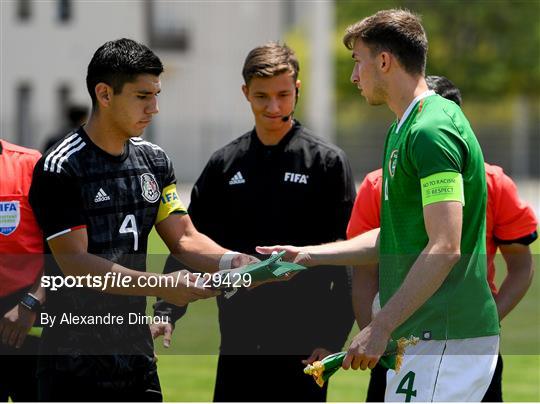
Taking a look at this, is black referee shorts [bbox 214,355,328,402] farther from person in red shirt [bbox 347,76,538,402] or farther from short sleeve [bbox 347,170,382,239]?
short sleeve [bbox 347,170,382,239]

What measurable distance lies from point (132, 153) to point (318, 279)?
4.94ft

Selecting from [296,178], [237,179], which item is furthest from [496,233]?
[237,179]

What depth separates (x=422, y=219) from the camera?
4.32 m

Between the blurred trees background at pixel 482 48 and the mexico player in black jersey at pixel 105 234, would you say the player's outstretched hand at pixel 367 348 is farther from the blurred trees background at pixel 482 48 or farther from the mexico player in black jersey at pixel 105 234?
the blurred trees background at pixel 482 48

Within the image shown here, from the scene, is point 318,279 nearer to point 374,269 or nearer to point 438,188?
point 374,269

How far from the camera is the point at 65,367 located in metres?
4.72

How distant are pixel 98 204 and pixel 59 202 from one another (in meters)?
0.17

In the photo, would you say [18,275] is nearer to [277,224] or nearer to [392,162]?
[277,224]

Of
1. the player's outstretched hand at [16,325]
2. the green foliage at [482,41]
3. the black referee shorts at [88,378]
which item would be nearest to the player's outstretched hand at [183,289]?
the black referee shorts at [88,378]

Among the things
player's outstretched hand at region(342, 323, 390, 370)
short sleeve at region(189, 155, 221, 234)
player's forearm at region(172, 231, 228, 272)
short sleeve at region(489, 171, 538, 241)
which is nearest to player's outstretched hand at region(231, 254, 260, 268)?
player's forearm at region(172, 231, 228, 272)

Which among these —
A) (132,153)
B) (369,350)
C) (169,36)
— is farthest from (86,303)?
(169,36)

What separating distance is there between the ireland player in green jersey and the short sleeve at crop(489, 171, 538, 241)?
1019 millimetres

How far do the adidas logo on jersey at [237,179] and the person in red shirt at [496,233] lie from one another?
70 cm

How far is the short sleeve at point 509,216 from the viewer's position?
5.46m
